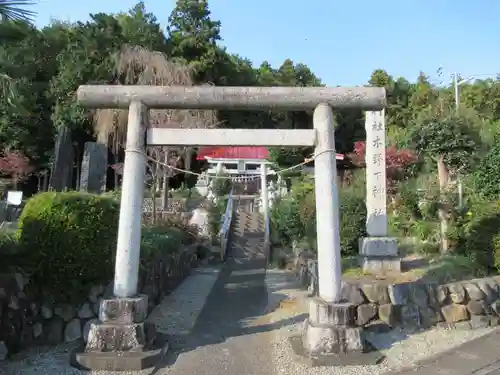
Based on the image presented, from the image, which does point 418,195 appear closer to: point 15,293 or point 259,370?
point 259,370

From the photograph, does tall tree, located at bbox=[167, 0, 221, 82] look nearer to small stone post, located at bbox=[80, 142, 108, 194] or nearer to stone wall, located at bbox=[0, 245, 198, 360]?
small stone post, located at bbox=[80, 142, 108, 194]

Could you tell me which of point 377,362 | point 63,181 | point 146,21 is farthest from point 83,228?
point 146,21

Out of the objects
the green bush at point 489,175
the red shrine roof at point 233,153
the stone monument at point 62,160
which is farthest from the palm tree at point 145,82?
the green bush at point 489,175

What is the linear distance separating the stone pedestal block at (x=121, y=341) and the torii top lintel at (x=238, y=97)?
2.39 m

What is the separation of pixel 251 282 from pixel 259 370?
5.97 meters

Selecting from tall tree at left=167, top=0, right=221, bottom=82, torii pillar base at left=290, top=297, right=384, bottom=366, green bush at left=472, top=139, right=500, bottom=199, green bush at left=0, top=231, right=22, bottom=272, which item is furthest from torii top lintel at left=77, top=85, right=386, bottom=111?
tall tree at left=167, top=0, right=221, bottom=82

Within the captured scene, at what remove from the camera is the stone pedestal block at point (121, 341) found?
4895mm

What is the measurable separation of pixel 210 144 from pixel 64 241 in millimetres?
2102

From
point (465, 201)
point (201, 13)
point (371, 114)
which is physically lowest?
point (465, 201)

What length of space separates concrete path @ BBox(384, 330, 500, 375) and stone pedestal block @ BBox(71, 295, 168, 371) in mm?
2631

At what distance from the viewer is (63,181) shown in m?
22.5

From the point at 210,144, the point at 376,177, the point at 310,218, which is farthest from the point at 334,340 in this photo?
the point at 310,218

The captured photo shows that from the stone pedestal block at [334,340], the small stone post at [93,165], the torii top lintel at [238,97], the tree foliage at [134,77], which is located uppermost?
the tree foliage at [134,77]

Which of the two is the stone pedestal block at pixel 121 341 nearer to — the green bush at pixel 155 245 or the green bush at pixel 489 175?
the green bush at pixel 155 245
